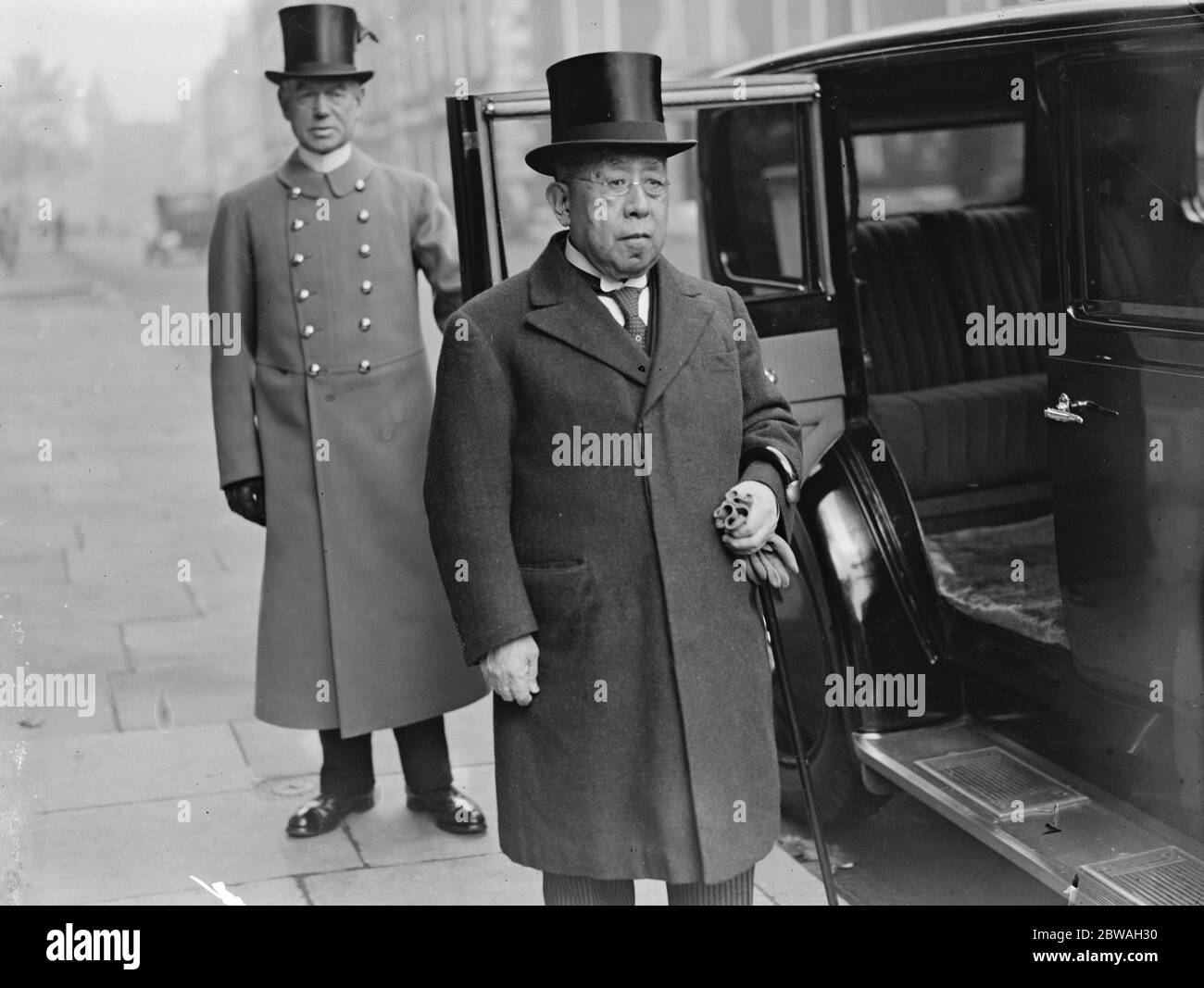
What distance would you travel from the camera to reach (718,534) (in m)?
3.00

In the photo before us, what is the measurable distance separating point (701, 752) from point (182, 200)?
21.9 m

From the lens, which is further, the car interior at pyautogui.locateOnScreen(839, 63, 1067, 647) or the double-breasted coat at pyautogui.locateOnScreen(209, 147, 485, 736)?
the car interior at pyautogui.locateOnScreen(839, 63, 1067, 647)

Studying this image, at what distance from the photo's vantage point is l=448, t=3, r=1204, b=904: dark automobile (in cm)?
337

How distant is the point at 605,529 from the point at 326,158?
1719 mm

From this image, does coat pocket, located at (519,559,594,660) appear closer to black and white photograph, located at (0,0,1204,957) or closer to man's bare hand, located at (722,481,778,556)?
black and white photograph, located at (0,0,1204,957)

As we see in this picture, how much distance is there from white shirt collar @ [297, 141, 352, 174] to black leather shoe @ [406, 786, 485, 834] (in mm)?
1717

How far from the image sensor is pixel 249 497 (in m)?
4.30

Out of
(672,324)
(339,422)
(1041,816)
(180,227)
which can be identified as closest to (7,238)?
(339,422)

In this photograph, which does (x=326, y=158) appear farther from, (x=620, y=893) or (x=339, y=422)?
(x=620, y=893)

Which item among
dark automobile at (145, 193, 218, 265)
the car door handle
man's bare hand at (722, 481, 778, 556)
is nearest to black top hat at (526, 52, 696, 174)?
man's bare hand at (722, 481, 778, 556)

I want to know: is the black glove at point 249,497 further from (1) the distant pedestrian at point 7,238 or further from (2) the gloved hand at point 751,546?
(2) the gloved hand at point 751,546

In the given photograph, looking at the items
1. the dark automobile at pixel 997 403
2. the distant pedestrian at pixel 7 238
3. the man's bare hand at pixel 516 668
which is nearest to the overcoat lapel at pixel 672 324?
the man's bare hand at pixel 516 668

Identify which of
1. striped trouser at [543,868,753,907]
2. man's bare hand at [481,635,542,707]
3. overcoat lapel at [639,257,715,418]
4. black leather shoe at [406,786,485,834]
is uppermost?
overcoat lapel at [639,257,715,418]
